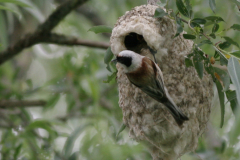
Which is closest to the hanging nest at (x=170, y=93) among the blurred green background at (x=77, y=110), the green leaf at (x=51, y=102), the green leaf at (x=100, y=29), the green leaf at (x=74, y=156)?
the green leaf at (x=100, y=29)

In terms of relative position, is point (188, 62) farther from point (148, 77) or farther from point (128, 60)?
point (128, 60)

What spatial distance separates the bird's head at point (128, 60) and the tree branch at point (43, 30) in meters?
1.11

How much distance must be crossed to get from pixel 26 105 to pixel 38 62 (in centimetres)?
312

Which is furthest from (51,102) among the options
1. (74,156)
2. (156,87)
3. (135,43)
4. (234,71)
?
(234,71)

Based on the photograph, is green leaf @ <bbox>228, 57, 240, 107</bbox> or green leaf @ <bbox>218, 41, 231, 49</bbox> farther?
green leaf @ <bbox>218, 41, 231, 49</bbox>

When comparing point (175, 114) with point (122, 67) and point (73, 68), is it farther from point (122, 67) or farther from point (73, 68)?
point (73, 68)

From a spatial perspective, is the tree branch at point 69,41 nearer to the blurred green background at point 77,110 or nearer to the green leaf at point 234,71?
the blurred green background at point 77,110

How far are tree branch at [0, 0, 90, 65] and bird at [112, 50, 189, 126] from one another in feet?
3.73

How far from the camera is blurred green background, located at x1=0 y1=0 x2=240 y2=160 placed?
3107 millimetres

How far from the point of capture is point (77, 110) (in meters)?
4.43

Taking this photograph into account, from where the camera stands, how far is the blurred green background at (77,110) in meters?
3.11

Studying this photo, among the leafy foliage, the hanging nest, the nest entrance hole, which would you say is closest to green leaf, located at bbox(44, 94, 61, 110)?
the nest entrance hole

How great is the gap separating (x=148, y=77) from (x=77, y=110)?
6.05 ft

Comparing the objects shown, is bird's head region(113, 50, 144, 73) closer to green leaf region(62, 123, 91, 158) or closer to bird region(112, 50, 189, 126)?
bird region(112, 50, 189, 126)
